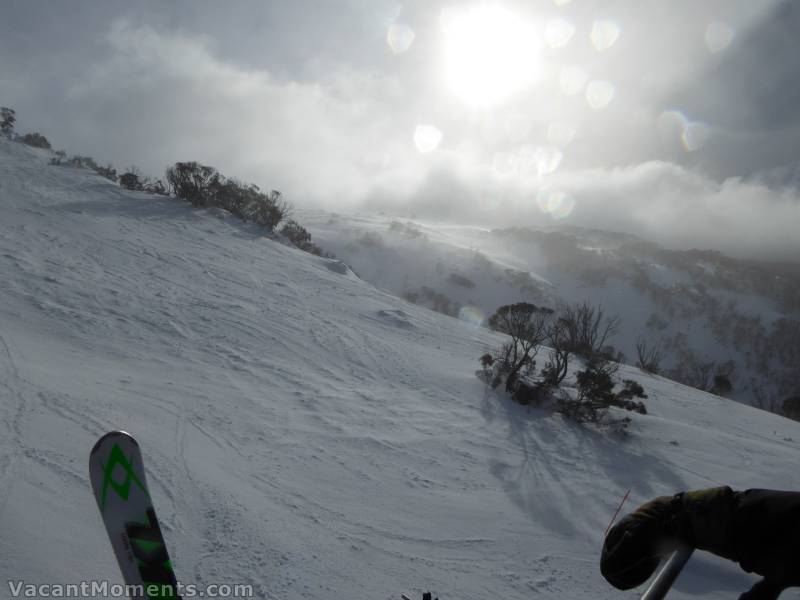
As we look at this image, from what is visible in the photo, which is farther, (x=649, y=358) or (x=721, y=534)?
(x=649, y=358)

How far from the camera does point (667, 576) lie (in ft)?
4.70

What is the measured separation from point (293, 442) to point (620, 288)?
126206mm

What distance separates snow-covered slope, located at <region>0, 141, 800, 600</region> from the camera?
4906 mm

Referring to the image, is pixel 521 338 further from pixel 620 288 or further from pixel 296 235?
pixel 620 288

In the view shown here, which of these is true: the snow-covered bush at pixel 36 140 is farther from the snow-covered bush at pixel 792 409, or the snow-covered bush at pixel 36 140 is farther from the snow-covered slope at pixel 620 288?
the snow-covered bush at pixel 792 409

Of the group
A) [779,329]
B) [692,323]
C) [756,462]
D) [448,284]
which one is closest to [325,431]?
[756,462]

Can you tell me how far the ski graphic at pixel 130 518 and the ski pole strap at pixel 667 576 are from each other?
2.57 meters

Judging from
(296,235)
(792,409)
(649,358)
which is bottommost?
(792,409)

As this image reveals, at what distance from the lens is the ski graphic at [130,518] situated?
241cm

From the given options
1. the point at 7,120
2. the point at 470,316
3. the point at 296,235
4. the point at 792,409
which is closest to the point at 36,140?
the point at 7,120

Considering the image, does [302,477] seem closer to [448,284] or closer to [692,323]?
[448,284]

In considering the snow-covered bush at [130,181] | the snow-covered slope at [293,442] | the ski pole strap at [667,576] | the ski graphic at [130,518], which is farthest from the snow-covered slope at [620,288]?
the ski pole strap at [667,576]

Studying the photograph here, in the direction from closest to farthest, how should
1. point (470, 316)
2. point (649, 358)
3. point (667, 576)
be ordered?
point (667, 576) → point (470, 316) → point (649, 358)

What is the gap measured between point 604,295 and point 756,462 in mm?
112978
